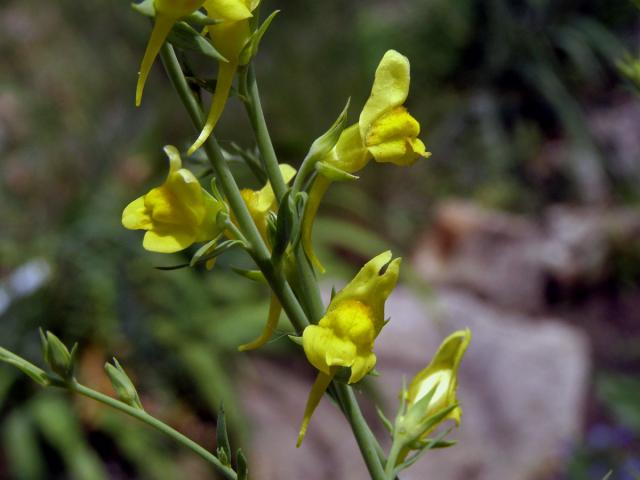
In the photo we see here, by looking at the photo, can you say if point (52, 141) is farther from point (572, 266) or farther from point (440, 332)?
point (572, 266)

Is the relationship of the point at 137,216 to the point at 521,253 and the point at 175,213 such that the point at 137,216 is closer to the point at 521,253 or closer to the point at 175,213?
the point at 175,213

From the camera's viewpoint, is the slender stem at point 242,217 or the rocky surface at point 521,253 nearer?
the slender stem at point 242,217

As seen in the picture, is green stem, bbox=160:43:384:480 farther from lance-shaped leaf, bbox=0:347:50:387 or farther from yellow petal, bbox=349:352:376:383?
lance-shaped leaf, bbox=0:347:50:387

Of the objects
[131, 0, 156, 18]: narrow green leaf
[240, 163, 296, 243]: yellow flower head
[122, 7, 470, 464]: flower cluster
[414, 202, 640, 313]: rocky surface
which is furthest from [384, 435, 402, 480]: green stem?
[414, 202, 640, 313]: rocky surface

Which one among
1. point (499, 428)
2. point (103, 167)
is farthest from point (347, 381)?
point (103, 167)

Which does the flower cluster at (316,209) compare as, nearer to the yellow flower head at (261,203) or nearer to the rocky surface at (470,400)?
the yellow flower head at (261,203)

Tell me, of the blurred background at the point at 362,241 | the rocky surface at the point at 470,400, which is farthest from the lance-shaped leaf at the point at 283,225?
the rocky surface at the point at 470,400

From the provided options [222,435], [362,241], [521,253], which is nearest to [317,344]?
[222,435]
